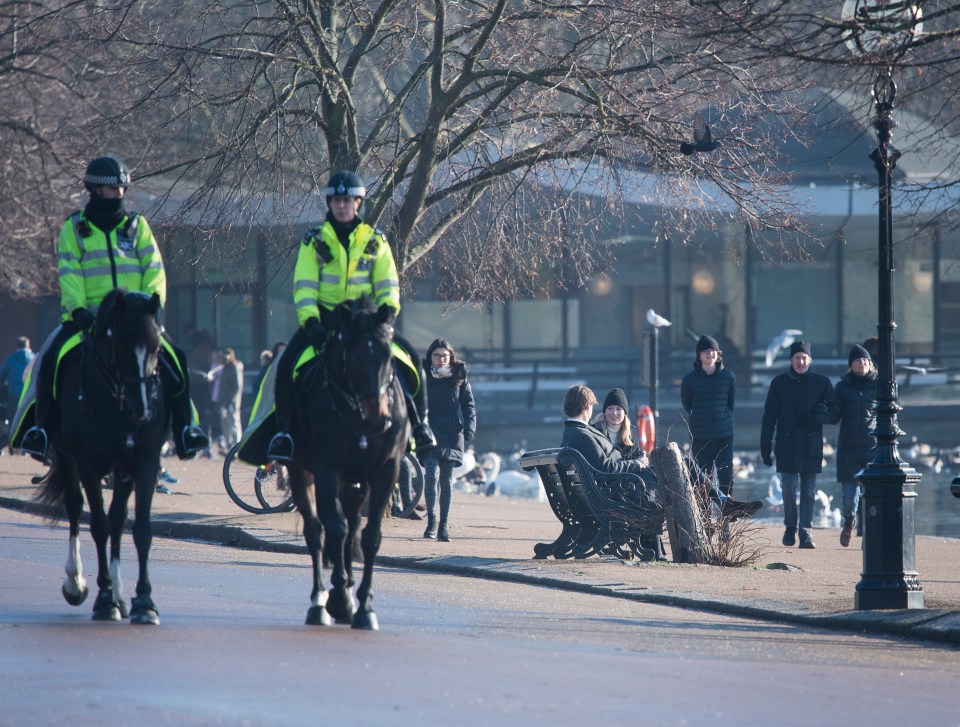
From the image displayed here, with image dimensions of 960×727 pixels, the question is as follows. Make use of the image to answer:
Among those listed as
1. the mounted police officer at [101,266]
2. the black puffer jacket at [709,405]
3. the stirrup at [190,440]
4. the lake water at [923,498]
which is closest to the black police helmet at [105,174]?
the mounted police officer at [101,266]

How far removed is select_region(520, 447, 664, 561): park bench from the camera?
13.3m

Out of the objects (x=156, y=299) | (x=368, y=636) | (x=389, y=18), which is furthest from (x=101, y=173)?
(x=389, y=18)

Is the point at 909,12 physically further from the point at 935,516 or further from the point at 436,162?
the point at 935,516

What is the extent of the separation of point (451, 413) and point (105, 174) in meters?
7.30

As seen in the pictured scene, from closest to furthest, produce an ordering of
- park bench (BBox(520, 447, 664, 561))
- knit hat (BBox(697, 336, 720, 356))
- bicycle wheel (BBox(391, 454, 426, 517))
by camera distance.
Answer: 1. park bench (BBox(520, 447, 664, 561))
2. knit hat (BBox(697, 336, 720, 356))
3. bicycle wheel (BBox(391, 454, 426, 517))

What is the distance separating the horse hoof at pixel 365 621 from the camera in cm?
866

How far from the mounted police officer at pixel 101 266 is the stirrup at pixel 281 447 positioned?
408mm

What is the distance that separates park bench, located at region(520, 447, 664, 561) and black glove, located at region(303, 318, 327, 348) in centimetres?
479

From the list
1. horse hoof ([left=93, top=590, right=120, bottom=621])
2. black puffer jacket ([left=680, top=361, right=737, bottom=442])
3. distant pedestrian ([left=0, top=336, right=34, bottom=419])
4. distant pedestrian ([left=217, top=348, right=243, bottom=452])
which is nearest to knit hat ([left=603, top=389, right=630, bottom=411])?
black puffer jacket ([left=680, top=361, right=737, bottom=442])

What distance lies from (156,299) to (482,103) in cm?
956

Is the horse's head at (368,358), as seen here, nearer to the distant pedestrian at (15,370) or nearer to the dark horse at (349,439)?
the dark horse at (349,439)

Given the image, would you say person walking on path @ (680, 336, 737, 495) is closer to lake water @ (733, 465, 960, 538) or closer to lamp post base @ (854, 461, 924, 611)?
lake water @ (733, 465, 960, 538)

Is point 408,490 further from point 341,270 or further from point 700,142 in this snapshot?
point 341,270

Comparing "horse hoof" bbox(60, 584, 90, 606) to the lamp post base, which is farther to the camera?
the lamp post base
